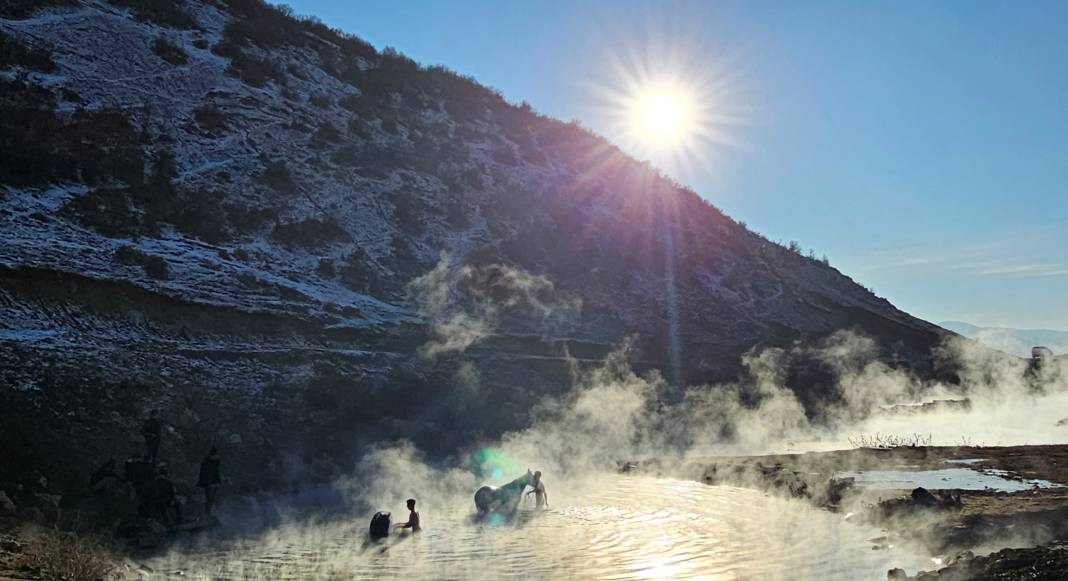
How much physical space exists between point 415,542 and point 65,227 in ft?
54.2

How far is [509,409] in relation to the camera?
2541cm

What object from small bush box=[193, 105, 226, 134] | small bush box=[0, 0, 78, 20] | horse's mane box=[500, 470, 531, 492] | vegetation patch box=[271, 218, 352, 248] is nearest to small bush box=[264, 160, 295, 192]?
vegetation patch box=[271, 218, 352, 248]

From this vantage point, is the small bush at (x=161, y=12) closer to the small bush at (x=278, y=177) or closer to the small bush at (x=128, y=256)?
the small bush at (x=278, y=177)

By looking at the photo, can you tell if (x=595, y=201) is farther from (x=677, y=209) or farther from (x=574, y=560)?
(x=574, y=560)

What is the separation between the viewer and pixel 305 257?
29938mm

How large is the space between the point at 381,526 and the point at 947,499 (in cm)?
990

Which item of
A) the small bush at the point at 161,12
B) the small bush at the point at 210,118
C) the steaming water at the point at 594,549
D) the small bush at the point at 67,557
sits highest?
the small bush at the point at 161,12

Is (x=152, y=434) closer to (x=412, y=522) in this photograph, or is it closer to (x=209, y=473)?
(x=209, y=473)

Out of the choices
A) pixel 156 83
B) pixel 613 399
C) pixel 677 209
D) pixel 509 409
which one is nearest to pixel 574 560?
pixel 509 409

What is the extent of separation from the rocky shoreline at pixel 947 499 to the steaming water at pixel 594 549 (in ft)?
2.39

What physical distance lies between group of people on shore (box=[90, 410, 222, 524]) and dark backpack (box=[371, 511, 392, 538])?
3576mm

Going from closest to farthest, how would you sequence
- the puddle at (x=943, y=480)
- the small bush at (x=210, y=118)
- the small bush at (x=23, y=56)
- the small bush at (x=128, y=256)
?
the puddle at (x=943, y=480) < the small bush at (x=128, y=256) < the small bush at (x=23, y=56) < the small bush at (x=210, y=118)

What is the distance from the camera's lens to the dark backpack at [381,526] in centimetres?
1330

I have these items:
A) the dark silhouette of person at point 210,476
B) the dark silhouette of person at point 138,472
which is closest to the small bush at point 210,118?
the dark silhouette of person at point 210,476
